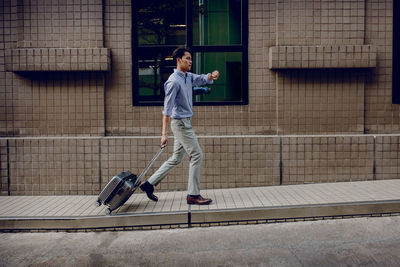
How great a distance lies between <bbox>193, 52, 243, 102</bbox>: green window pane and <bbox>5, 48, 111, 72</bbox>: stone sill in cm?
161

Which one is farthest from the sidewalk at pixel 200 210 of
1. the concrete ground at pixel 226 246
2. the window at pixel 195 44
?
the window at pixel 195 44

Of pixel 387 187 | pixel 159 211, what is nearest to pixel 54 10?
pixel 159 211

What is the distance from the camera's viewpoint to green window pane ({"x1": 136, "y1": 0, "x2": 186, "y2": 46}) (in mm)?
6840

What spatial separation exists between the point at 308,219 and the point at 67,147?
3.93 metres

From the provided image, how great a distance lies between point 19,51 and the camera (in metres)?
6.50

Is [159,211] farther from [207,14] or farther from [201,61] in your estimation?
[207,14]

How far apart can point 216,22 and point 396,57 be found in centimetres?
323

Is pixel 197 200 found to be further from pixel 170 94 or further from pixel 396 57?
pixel 396 57

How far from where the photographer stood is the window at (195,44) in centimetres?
684

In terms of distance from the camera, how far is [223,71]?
693cm

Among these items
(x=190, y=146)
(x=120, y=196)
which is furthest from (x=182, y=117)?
(x=120, y=196)

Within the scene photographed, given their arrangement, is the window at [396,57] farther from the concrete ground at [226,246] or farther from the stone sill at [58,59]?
the stone sill at [58,59]

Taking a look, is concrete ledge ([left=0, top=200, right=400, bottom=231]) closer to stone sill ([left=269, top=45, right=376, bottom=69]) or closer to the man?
the man

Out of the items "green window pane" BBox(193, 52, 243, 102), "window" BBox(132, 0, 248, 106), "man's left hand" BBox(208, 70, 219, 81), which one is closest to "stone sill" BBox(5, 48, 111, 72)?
"window" BBox(132, 0, 248, 106)
